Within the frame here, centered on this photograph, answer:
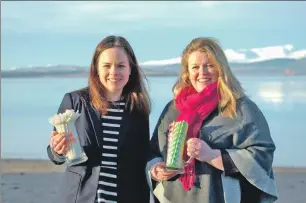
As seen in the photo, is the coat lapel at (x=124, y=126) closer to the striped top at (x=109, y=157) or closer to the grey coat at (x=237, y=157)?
the striped top at (x=109, y=157)

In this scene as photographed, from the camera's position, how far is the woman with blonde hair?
2176mm

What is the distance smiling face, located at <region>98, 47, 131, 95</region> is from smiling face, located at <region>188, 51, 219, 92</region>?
300mm

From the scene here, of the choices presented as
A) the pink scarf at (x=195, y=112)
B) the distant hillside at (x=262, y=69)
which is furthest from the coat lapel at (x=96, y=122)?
the distant hillside at (x=262, y=69)

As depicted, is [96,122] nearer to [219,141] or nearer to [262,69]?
[219,141]

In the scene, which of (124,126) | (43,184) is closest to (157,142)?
(124,126)

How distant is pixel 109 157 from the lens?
2.37m

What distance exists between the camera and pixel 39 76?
17.6ft

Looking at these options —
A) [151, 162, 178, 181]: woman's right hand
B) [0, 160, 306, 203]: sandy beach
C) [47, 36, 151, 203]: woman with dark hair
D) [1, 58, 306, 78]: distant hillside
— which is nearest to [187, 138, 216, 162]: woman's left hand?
[151, 162, 178, 181]: woman's right hand

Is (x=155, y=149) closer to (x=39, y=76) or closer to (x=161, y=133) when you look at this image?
(x=161, y=133)

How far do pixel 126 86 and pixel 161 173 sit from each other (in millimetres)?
463

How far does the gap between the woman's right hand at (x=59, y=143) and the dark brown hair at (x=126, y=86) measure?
0.24 metres

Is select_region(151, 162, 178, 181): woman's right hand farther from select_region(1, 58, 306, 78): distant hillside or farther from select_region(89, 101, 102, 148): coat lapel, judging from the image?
select_region(1, 58, 306, 78): distant hillside

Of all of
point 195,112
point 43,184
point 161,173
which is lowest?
point 43,184

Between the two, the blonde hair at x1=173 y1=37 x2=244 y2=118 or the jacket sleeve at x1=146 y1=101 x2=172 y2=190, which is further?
the jacket sleeve at x1=146 y1=101 x2=172 y2=190
